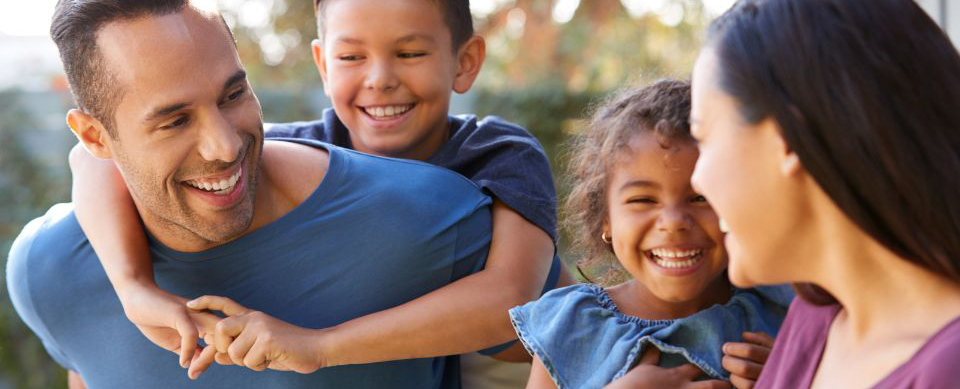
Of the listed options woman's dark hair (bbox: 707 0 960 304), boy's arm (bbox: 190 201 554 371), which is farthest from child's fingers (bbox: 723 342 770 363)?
woman's dark hair (bbox: 707 0 960 304)

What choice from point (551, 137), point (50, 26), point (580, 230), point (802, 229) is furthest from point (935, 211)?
point (551, 137)

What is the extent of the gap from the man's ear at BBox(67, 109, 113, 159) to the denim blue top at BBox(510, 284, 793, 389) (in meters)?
0.95

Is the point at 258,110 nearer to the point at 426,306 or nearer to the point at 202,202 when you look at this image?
the point at 202,202

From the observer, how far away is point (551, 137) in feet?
27.2

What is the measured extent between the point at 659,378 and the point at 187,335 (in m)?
0.91

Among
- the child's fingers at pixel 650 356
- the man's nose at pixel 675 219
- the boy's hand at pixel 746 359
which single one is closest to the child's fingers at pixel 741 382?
the boy's hand at pixel 746 359

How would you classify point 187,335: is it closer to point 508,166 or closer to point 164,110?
point 164,110

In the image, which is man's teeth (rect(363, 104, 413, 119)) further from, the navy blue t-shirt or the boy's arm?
the boy's arm

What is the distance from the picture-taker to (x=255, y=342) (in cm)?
197

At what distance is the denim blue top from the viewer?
1959mm

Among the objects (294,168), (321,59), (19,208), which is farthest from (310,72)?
(294,168)

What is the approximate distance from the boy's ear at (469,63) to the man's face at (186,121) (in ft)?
2.89

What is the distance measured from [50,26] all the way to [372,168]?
29.5 inches

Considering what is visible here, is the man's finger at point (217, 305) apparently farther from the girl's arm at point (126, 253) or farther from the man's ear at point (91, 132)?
the man's ear at point (91, 132)
